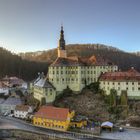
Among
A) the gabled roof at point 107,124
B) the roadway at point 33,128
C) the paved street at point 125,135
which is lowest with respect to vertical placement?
the paved street at point 125,135

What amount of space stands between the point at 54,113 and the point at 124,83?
62.7 feet

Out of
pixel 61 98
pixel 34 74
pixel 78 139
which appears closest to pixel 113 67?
pixel 61 98

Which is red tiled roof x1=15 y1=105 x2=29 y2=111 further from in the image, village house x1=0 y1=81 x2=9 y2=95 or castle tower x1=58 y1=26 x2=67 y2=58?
castle tower x1=58 y1=26 x2=67 y2=58

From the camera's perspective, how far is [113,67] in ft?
250

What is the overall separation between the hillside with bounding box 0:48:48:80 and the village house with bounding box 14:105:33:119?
56.7 metres

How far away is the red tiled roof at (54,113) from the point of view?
5738 cm

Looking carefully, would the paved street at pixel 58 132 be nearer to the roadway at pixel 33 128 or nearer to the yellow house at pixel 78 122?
the roadway at pixel 33 128

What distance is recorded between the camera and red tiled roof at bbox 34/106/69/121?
57.4 metres

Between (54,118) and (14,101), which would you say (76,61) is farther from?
(54,118)

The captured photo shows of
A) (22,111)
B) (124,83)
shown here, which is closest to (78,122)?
(22,111)

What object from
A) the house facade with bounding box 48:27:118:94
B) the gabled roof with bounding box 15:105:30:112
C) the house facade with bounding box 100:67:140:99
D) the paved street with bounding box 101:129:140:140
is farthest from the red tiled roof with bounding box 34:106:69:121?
the house facade with bounding box 100:67:140:99

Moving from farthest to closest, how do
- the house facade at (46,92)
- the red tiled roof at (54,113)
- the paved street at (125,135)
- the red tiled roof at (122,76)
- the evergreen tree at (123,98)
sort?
the house facade at (46,92) < the red tiled roof at (122,76) < the evergreen tree at (123,98) < the red tiled roof at (54,113) < the paved street at (125,135)

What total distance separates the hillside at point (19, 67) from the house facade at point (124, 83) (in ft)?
197

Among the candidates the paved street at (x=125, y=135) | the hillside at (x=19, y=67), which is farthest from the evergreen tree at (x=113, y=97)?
the hillside at (x=19, y=67)
